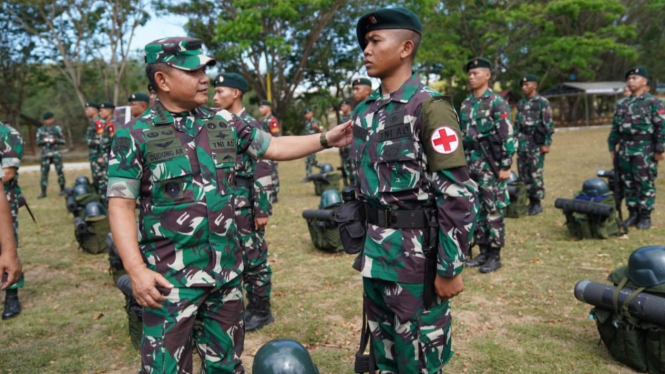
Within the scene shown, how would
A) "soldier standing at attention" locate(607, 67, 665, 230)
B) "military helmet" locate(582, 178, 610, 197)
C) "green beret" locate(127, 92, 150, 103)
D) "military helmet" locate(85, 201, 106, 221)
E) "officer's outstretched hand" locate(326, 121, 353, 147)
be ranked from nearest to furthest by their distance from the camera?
"officer's outstretched hand" locate(326, 121, 353, 147) < "military helmet" locate(582, 178, 610, 197) < "soldier standing at attention" locate(607, 67, 665, 230) < "military helmet" locate(85, 201, 106, 221) < "green beret" locate(127, 92, 150, 103)

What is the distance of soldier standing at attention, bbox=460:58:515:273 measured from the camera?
5727 mm

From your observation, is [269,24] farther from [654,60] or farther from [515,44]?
[654,60]

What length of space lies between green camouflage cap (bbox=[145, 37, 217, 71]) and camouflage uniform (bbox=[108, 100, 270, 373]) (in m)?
0.24

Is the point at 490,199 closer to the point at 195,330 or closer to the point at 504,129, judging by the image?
the point at 504,129

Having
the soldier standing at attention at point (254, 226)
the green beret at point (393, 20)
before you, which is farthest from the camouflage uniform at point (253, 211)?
the green beret at point (393, 20)

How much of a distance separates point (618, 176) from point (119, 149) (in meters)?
7.26

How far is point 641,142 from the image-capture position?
23.9ft

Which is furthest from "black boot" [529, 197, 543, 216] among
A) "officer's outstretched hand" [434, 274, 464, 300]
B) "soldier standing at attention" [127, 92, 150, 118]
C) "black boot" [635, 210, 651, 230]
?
"officer's outstretched hand" [434, 274, 464, 300]

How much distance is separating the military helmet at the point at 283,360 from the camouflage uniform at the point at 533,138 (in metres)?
7.40

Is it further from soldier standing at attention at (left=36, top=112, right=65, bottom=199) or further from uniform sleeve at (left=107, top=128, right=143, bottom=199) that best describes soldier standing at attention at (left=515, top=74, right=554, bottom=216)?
soldier standing at attention at (left=36, top=112, right=65, bottom=199)

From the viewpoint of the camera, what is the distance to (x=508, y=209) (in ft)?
28.8

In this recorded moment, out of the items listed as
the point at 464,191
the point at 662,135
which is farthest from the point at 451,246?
the point at 662,135

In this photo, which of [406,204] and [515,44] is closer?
[406,204]

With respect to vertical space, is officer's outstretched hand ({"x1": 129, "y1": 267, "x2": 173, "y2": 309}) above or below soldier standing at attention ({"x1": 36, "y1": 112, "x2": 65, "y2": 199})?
below
